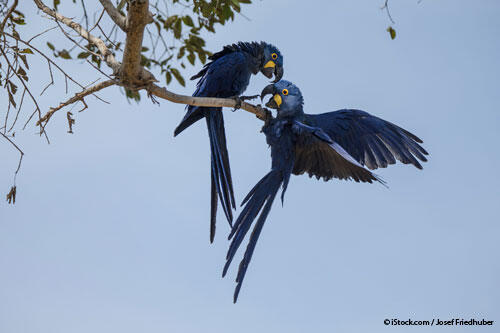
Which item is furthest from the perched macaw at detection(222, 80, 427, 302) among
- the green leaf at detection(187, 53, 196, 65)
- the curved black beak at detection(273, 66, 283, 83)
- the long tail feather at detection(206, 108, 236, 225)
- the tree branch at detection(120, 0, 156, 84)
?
the tree branch at detection(120, 0, 156, 84)

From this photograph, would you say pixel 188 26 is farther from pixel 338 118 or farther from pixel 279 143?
pixel 338 118

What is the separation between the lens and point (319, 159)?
2.85 metres

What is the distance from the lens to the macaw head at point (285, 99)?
2.80m

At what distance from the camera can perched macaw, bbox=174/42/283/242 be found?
110 inches

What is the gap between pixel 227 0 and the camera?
8.58 ft

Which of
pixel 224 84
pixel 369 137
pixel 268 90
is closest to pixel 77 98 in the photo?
pixel 268 90

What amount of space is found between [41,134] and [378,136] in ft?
5.76

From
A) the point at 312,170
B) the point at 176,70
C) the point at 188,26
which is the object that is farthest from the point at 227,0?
the point at 312,170

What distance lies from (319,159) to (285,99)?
1.22 feet

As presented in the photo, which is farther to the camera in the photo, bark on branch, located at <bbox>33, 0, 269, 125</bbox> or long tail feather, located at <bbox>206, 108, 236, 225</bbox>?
long tail feather, located at <bbox>206, 108, 236, 225</bbox>

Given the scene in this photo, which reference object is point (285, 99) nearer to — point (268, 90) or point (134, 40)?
point (268, 90)

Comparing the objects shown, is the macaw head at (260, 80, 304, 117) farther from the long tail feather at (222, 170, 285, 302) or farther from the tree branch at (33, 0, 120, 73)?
the tree branch at (33, 0, 120, 73)

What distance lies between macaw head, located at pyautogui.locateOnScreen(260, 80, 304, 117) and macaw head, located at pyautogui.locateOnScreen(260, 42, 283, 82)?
0.68 meters

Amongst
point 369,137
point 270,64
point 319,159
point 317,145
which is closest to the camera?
point 317,145
